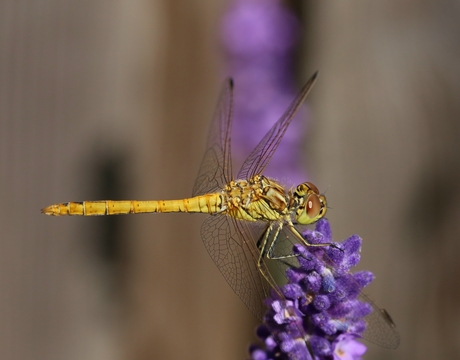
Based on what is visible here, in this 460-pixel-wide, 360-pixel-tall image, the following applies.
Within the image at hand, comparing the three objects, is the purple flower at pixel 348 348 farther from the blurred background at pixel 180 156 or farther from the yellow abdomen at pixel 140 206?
the blurred background at pixel 180 156

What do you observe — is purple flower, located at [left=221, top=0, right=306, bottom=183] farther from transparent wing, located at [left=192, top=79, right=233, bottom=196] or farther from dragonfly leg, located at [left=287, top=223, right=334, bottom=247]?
dragonfly leg, located at [left=287, top=223, right=334, bottom=247]

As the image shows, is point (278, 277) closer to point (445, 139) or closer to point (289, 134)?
point (289, 134)

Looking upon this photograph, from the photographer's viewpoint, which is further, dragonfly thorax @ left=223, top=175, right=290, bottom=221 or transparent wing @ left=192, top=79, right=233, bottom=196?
transparent wing @ left=192, top=79, right=233, bottom=196

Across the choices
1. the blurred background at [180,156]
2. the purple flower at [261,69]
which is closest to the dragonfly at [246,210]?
the blurred background at [180,156]

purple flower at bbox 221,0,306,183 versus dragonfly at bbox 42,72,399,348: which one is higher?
purple flower at bbox 221,0,306,183

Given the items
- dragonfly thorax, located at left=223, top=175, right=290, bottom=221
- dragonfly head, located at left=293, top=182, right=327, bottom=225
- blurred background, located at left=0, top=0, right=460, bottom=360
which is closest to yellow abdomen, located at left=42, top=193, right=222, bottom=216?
dragonfly thorax, located at left=223, top=175, right=290, bottom=221

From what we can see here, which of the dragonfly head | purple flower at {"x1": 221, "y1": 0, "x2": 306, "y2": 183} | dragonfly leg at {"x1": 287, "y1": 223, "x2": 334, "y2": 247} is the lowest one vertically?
dragonfly leg at {"x1": 287, "y1": 223, "x2": 334, "y2": 247}

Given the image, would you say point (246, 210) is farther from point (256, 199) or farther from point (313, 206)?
point (313, 206)

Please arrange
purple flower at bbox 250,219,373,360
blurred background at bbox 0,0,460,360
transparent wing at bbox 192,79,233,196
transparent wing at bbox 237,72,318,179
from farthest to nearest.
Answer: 1. blurred background at bbox 0,0,460,360
2. transparent wing at bbox 192,79,233,196
3. transparent wing at bbox 237,72,318,179
4. purple flower at bbox 250,219,373,360
